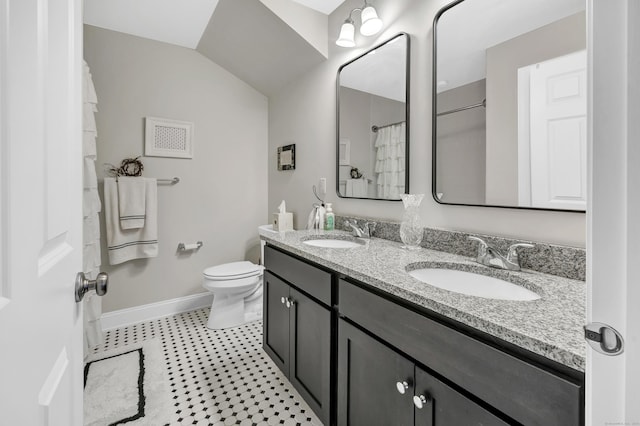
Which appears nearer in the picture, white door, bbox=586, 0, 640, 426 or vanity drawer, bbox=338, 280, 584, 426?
white door, bbox=586, 0, 640, 426

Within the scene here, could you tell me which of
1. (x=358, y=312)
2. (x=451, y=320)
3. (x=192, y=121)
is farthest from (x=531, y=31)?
(x=192, y=121)

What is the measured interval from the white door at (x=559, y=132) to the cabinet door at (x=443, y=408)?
0.75m

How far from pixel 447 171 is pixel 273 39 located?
1.73m

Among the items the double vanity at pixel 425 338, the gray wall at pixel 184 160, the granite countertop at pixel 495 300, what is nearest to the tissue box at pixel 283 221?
the gray wall at pixel 184 160

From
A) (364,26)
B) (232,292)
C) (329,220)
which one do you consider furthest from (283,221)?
(364,26)

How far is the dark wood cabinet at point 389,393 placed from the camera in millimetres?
705

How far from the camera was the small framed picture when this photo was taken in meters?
2.62

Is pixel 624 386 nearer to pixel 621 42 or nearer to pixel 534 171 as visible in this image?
pixel 621 42

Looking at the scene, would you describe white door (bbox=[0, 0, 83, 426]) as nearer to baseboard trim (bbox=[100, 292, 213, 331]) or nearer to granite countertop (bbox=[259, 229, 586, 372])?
granite countertop (bbox=[259, 229, 586, 372])

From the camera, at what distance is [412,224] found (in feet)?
4.62

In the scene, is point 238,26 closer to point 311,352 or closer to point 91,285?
point 91,285

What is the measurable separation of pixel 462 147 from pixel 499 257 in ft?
1.73

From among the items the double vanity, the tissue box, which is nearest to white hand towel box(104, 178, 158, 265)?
the tissue box

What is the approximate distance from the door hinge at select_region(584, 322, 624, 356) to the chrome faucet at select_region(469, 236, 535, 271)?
2.44ft
